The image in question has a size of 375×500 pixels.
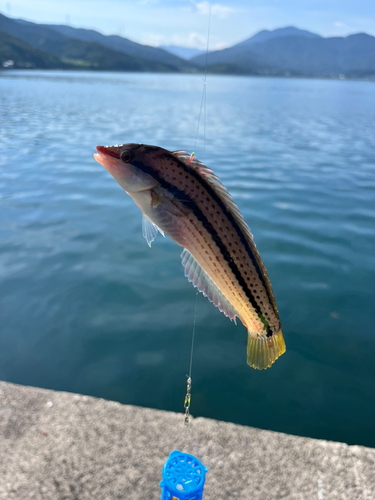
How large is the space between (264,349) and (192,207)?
0.90 metres

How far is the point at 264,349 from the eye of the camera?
2.15 metres

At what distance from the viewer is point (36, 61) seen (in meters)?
142

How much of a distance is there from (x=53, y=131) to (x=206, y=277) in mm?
23705

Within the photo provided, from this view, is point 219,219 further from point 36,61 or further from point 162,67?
point 162,67

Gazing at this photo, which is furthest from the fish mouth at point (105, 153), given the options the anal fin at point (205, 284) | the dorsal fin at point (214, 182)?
the anal fin at point (205, 284)

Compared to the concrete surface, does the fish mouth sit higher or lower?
higher

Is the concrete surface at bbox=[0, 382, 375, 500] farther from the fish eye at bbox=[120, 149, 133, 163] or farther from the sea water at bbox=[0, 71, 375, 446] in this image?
the fish eye at bbox=[120, 149, 133, 163]

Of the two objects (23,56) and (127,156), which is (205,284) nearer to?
(127,156)

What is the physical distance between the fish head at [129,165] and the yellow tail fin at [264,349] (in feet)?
3.26

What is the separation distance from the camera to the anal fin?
2.09 metres

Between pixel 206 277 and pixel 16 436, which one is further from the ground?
pixel 206 277

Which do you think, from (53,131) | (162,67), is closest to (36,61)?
(162,67)

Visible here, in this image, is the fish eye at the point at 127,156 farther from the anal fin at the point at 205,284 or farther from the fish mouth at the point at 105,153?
the anal fin at the point at 205,284

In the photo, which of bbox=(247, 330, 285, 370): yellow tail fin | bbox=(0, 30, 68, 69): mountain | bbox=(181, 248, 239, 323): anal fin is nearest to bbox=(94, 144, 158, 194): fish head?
bbox=(181, 248, 239, 323): anal fin
